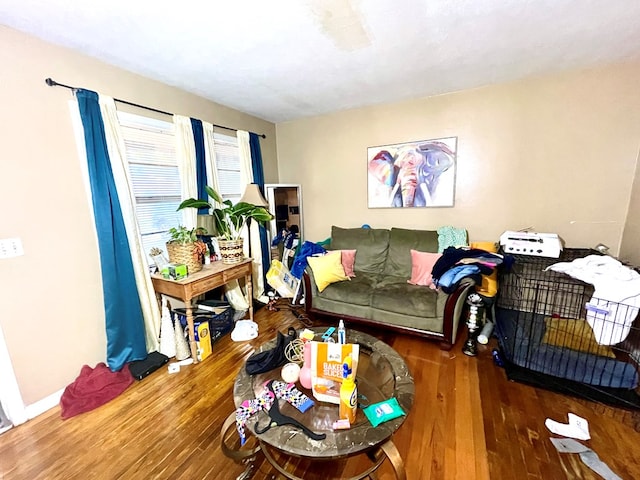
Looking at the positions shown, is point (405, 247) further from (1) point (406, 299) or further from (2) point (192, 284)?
(2) point (192, 284)

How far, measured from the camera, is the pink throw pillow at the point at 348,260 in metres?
3.04

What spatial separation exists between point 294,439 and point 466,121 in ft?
10.5

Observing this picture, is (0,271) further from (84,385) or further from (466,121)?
(466,121)

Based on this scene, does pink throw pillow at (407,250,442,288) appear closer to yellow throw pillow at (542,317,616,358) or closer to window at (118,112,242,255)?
yellow throw pillow at (542,317,616,358)

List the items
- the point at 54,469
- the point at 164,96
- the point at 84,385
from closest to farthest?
the point at 54,469
the point at 84,385
the point at 164,96

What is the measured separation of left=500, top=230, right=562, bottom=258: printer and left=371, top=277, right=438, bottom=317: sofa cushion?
32.0 inches

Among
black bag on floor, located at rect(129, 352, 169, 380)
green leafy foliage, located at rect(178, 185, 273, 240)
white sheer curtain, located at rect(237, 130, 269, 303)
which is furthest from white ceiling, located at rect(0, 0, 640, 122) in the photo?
black bag on floor, located at rect(129, 352, 169, 380)

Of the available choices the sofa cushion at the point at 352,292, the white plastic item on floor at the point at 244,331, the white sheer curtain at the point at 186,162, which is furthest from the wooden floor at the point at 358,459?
the white sheer curtain at the point at 186,162

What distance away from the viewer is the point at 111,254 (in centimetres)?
206

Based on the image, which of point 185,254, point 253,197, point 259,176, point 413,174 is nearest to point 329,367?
point 185,254

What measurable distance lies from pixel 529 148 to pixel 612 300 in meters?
1.66

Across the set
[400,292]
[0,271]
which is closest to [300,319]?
[400,292]

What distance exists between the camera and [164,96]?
248 cm

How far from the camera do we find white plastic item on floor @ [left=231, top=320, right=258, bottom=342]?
2623 millimetres
